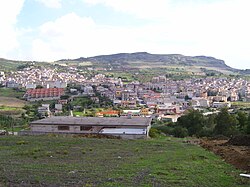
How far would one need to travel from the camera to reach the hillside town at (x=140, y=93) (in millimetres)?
86625

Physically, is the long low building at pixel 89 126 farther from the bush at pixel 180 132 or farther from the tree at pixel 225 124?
the tree at pixel 225 124

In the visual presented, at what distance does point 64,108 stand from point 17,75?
87.1 metres

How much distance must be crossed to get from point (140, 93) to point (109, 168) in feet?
342

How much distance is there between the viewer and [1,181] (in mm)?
13430

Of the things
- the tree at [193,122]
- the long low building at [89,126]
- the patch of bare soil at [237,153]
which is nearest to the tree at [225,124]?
the tree at [193,122]

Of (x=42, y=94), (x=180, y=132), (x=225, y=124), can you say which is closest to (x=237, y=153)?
(x=180, y=132)

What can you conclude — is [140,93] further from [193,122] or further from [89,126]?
[89,126]

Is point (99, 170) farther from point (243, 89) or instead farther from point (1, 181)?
point (243, 89)

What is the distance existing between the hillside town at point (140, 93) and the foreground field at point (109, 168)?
145ft

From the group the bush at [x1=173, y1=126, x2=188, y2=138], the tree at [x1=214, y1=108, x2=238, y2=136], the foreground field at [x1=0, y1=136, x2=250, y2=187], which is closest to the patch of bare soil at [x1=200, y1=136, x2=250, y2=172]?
the foreground field at [x1=0, y1=136, x2=250, y2=187]

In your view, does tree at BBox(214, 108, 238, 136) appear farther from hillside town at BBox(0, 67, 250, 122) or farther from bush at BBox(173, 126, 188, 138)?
hillside town at BBox(0, 67, 250, 122)

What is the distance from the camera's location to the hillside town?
3410 inches

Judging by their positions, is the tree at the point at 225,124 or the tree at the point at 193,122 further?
the tree at the point at 193,122

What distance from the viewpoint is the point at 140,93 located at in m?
121
